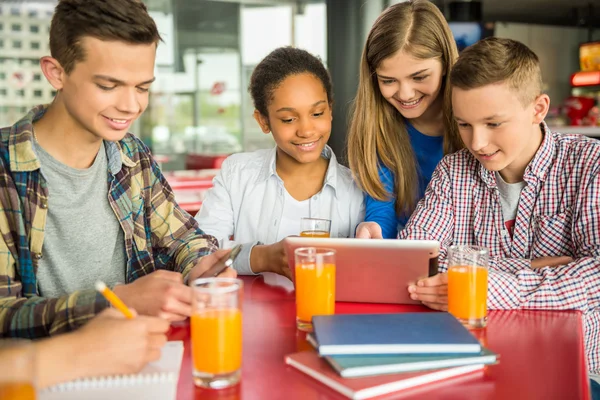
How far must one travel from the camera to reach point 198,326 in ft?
3.20

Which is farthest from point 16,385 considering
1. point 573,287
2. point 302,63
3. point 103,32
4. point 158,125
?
point 158,125

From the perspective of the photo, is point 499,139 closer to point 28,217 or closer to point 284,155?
point 284,155

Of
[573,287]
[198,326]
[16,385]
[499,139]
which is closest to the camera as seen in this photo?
[16,385]

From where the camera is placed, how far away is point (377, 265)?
1.34 m

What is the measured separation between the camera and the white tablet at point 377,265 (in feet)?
4.25

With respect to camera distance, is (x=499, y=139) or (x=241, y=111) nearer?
(x=499, y=139)

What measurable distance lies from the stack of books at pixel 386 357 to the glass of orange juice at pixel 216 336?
0.11m

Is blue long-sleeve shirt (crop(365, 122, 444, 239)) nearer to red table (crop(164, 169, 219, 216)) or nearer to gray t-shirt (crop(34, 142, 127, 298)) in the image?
gray t-shirt (crop(34, 142, 127, 298))

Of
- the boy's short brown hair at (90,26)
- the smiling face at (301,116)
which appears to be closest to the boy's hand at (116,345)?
the boy's short brown hair at (90,26)

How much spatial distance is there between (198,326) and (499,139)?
1018 millimetres

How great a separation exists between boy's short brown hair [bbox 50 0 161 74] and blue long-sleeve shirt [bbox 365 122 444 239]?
3.07ft

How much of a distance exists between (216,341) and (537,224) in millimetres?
1092

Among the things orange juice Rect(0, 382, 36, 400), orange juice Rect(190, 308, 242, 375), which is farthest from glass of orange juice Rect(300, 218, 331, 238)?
orange juice Rect(0, 382, 36, 400)

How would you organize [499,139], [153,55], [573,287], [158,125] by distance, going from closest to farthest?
[573,287] → [153,55] → [499,139] → [158,125]
